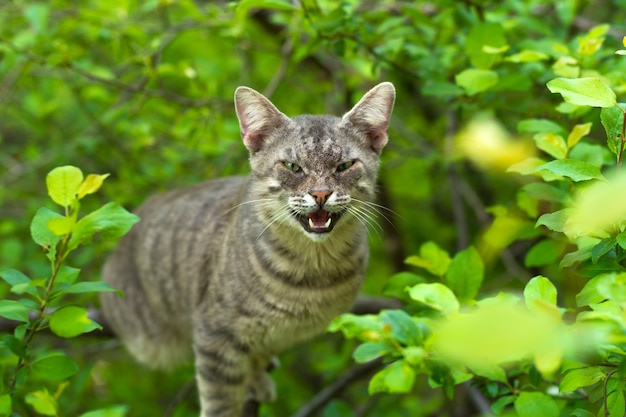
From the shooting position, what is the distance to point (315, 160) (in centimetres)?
327

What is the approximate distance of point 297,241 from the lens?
3.55m

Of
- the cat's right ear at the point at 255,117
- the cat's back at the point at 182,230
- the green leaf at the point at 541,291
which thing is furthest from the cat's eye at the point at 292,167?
the green leaf at the point at 541,291

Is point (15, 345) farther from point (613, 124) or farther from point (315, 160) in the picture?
point (613, 124)

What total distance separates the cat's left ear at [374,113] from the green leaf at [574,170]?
1.45 meters

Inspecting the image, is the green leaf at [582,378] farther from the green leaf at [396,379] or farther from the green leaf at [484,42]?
the green leaf at [484,42]

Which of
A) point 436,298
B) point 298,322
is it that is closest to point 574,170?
point 436,298

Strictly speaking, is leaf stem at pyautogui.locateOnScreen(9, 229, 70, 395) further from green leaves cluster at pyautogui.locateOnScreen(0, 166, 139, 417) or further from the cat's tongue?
the cat's tongue

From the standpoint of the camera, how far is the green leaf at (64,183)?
232 centimetres

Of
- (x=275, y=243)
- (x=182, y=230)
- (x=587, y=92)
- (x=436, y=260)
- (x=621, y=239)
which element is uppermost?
(x=587, y=92)

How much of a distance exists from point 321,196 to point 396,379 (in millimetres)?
1262

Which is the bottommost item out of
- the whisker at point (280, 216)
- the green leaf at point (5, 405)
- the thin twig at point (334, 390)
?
the thin twig at point (334, 390)

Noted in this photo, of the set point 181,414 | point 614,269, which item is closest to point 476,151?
point 614,269

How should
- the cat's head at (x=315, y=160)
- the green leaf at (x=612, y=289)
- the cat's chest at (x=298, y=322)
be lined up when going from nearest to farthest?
the green leaf at (x=612, y=289) → the cat's head at (x=315, y=160) → the cat's chest at (x=298, y=322)

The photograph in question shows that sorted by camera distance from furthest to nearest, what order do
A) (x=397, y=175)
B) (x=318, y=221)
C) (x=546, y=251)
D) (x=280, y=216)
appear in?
(x=397, y=175) → (x=280, y=216) → (x=318, y=221) → (x=546, y=251)
